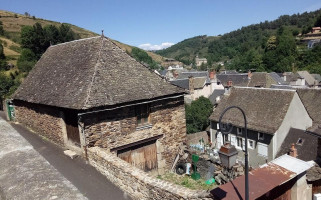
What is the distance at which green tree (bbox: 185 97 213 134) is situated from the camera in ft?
103

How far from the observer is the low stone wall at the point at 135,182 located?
660 cm

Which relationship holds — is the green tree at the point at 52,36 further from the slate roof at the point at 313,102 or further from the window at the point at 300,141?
the window at the point at 300,141

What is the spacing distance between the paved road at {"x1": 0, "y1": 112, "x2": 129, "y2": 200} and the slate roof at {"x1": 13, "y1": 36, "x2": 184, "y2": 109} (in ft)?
7.23

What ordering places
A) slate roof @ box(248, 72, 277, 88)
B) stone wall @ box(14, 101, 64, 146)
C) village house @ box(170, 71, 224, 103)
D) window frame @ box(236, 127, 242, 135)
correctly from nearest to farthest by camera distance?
stone wall @ box(14, 101, 64, 146) < window frame @ box(236, 127, 242, 135) < slate roof @ box(248, 72, 277, 88) < village house @ box(170, 71, 224, 103)

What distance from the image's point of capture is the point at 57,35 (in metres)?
51.6

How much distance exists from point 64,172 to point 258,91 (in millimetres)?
21459

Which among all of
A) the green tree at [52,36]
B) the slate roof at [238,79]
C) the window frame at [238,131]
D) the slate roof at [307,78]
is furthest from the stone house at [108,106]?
the slate roof at [307,78]

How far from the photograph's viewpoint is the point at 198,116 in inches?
1231

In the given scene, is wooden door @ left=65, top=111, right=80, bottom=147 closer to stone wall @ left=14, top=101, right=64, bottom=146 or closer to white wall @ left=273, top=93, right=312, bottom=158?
stone wall @ left=14, top=101, right=64, bottom=146

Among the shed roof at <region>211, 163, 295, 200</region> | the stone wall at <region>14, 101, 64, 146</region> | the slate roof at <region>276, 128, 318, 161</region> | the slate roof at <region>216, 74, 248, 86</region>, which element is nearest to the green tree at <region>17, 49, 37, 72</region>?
the stone wall at <region>14, 101, 64, 146</region>

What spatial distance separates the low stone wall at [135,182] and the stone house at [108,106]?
3.06ft

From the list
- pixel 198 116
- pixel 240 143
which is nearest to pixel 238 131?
pixel 240 143

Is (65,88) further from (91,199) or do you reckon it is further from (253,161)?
(253,161)

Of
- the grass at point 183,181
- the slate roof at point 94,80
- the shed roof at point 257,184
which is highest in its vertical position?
the slate roof at point 94,80
